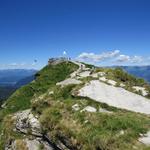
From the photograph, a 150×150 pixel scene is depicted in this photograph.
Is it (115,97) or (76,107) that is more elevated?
(115,97)

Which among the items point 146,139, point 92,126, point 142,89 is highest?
point 142,89

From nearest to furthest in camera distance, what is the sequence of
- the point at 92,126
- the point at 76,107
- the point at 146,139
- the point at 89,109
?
the point at 146,139 < the point at 92,126 < the point at 89,109 < the point at 76,107

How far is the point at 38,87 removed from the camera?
3747 cm

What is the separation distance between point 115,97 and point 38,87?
15.5 meters

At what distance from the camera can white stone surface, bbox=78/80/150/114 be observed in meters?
22.9

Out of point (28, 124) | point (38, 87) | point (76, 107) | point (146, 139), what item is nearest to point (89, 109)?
point (76, 107)

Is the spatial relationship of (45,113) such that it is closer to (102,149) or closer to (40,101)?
(40,101)

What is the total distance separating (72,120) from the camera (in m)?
19.6

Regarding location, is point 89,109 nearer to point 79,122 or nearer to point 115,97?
point 79,122

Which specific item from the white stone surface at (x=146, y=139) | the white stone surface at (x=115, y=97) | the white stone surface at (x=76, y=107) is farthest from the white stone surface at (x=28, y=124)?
the white stone surface at (x=146, y=139)

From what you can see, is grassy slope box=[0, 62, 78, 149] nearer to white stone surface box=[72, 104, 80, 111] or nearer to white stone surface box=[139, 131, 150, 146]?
white stone surface box=[72, 104, 80, 111]

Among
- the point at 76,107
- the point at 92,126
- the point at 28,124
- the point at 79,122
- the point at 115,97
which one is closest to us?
the point at 92,126

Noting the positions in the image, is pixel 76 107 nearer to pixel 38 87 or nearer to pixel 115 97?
pixel 115 97

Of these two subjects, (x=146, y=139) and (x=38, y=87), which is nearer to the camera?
(x=146, y=139)
